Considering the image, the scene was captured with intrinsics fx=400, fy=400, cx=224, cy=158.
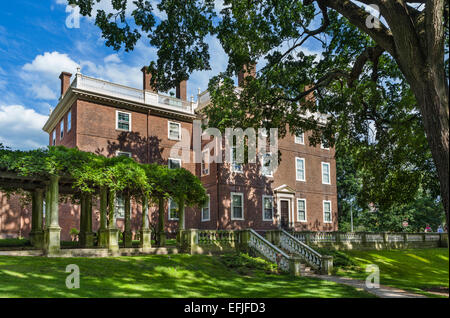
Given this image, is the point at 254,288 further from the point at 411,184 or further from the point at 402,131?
the point at 411,184

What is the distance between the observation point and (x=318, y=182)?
35.4m

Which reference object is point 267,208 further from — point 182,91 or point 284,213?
point 182,91

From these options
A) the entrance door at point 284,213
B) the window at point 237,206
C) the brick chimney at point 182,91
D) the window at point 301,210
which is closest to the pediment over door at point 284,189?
the entrance door at point 284,213

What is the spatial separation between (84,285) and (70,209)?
61.3 feet

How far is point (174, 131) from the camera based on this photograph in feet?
104

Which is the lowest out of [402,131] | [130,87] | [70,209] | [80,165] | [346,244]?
[346,244]

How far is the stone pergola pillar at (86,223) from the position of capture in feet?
69.8

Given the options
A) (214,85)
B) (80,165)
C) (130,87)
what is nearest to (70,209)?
(130,87)

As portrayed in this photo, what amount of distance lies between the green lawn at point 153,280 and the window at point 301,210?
16.8 meters

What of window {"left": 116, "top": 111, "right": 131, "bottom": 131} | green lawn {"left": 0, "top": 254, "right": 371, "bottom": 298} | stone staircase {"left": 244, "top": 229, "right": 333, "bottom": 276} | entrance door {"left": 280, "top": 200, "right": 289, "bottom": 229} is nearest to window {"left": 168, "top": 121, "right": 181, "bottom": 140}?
window {"left": 116, "top": 111, "right": 131, "bottom": 131}

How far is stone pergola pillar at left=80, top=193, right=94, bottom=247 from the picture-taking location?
69.8 feet

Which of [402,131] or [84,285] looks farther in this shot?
[402,131]

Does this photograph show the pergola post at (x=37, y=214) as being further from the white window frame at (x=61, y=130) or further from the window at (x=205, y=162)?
the window at (x=205, y=162)
